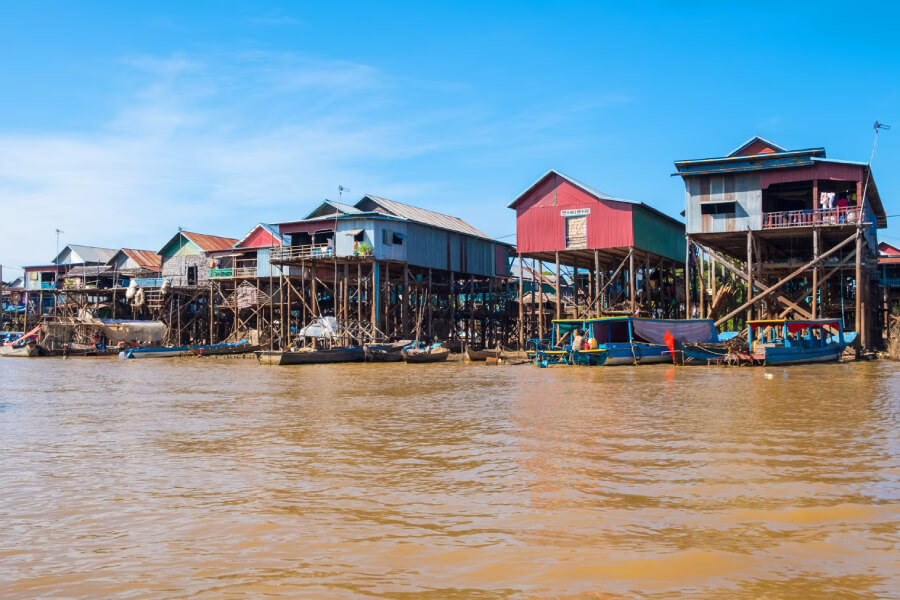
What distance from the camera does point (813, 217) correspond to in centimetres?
3039

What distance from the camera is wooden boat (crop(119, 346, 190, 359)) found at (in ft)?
138

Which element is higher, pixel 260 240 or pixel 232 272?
pixel 260 240

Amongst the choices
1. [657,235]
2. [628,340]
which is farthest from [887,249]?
[628,340]

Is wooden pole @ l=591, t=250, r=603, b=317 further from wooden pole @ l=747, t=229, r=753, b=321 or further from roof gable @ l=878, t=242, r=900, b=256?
roof gable @ l=878, t=242, r=900, b=256

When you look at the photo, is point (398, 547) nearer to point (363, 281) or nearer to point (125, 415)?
point (125, 415)

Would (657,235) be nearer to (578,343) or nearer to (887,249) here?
(578,343)

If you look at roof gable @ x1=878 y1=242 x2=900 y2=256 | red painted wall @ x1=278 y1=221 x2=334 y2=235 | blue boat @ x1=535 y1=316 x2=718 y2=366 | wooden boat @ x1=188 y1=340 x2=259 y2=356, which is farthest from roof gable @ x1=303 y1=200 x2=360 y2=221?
roof gable @ x1=878 y1=242 x2=900 y2=256

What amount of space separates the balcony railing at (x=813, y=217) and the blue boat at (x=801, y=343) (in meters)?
3.95

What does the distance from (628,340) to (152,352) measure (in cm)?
2648

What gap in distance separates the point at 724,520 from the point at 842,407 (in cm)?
897

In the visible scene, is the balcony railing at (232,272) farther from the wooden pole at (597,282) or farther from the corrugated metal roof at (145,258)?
the wooden pole at (597,282)

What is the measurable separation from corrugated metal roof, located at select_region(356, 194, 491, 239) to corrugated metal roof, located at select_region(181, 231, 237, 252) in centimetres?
1582

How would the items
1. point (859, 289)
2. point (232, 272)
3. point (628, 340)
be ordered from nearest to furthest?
point (859, 289), point (628, 340), point (232, 272)

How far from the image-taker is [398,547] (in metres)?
5.90
